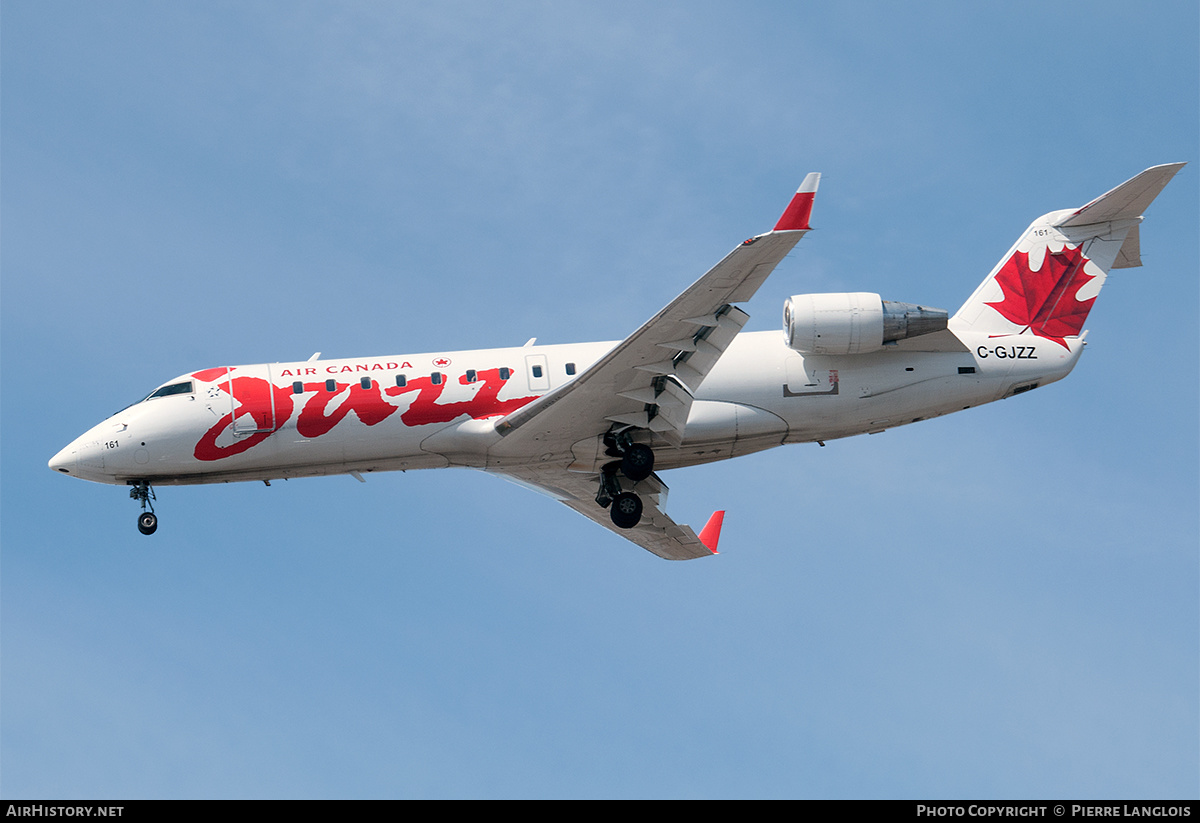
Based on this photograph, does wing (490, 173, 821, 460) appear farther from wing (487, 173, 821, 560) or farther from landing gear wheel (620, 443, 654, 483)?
landing gear wheel (620, 443, 654, 483)

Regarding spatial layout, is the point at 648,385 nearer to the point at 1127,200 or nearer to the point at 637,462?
the point at 637,462

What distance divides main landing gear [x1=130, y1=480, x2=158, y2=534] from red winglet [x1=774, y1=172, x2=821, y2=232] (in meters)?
13.7

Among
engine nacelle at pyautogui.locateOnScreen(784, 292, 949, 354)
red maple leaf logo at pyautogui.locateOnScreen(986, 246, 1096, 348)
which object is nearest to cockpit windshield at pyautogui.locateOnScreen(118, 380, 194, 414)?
engine nacelle at pyautogui.locateOnScreen(784, 292, 949, 354)

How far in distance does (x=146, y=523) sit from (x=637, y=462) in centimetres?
985

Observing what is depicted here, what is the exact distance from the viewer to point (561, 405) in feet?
80.7

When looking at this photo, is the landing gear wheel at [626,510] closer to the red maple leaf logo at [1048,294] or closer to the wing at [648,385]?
the wing at [648,385]

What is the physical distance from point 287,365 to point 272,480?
2.34m

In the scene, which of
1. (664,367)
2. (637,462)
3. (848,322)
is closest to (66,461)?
(637,462)

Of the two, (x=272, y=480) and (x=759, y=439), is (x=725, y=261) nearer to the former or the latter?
(x=759, y=439)

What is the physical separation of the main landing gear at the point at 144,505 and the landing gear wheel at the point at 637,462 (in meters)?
9.44

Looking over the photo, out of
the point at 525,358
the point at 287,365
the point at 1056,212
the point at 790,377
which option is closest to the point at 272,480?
the point at 287,365
